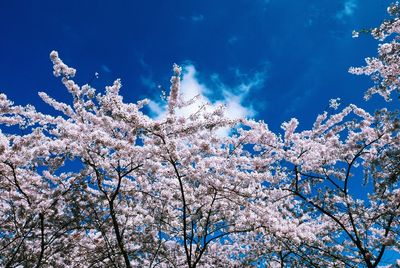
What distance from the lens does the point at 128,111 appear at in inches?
345

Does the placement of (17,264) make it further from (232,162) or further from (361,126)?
(361,126)

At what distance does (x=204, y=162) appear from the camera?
9.30 meters

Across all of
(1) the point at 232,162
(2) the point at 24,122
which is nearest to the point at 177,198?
(1) the point at 232,162

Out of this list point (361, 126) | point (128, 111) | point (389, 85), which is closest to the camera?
point (389, 85)

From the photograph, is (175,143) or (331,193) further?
(331,193)

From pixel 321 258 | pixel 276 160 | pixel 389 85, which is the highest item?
pixel 276 160

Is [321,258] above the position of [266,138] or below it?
below

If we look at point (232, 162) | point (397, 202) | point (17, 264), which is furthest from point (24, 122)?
point (397, 202)

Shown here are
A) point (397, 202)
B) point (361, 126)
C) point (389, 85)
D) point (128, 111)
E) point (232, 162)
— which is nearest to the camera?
point (389, 85)

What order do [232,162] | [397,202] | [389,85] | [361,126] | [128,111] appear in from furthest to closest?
[361,126], [397,202], [232,162], [128,111], [389,85]

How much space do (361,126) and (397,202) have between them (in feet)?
9.40

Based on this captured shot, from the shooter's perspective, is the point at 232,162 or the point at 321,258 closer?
the point at 232,162

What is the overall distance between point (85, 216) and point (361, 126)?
10.4 m

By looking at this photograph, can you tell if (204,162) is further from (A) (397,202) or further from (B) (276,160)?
(A) (397,202)
